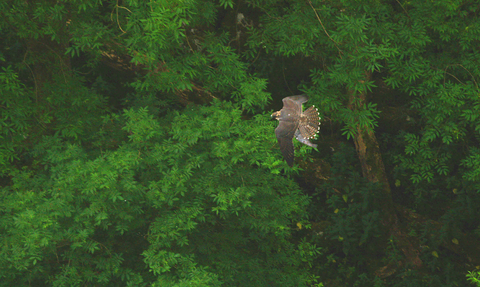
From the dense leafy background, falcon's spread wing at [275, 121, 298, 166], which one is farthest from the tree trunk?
falcon's spread wing at [275, 121, 298, 166]

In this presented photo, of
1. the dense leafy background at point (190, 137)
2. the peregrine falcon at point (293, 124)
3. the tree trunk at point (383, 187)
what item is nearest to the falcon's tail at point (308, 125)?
the peregrine falcon at point (293, 124)

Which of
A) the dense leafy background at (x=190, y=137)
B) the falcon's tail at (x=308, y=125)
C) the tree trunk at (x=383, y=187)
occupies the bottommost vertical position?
the tree trunk at (x=383, y=187)

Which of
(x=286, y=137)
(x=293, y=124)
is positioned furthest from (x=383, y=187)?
(x=286, y=137)

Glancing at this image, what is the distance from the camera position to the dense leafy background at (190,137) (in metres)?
7.17

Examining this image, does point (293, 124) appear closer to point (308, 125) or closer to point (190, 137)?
point (308, 125)

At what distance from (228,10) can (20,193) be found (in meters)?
6.06

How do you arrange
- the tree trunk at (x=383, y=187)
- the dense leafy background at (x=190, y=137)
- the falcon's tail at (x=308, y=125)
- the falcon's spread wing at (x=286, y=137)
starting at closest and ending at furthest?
the falcon's spread wing at (x=286, y=137) < the falcon's tail at (x=308, y=125) < the dense leafy background at (x=190, y=137) < the tree trunk at (x=383, y=187)

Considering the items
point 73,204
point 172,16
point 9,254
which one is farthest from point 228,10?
point 9,254

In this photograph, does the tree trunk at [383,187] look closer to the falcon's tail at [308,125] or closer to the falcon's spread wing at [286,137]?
the falcon's tail at [308,125]

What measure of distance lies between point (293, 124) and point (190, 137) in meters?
1.34

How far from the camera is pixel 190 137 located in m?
7.34

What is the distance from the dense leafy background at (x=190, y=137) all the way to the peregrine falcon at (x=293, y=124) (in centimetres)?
65

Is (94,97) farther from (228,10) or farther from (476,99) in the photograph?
(476,99)

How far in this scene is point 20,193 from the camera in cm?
739
